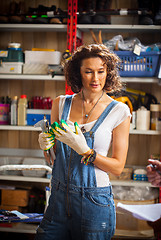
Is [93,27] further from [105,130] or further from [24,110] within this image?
[105,130]

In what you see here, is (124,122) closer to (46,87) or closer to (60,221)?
(60,221)

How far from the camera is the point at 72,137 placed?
4.74 ft

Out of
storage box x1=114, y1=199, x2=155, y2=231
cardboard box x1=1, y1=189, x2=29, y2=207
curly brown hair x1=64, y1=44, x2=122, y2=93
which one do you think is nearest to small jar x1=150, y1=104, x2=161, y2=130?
storage box x1=114, y1=199, x2=155, y2=231

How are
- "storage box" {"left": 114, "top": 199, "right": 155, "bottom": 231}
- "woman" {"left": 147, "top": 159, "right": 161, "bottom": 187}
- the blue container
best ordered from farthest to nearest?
the blue container, "storage box" {"left": 114, "top": 199, "right": 155, "bottom": 231}, "woman" {"left": 147, "top": 159, "right": 161, "bottom": 187}

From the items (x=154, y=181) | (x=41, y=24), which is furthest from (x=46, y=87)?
(x=154, y=181)

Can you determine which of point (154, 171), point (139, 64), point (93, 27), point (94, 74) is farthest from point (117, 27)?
point (154, 171)

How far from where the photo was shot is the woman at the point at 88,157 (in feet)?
4.81

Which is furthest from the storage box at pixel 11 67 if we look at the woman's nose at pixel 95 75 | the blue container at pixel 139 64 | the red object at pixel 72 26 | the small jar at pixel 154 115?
the woman's nose at pixel 95 75

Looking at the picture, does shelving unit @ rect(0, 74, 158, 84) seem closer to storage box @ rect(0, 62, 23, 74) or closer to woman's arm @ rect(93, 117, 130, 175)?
storage box @ rect(0, 62, 23, 74)

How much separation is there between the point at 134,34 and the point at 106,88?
5.51 feet

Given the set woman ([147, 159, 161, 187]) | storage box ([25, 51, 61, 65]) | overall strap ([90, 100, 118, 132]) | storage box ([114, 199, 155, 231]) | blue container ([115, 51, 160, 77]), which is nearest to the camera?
woman ([147, 159, 161, 187])

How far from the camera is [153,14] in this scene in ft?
9.76

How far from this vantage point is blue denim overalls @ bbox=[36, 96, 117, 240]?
4.80 ft

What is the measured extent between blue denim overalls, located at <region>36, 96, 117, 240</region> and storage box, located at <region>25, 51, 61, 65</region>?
159 centimetres
